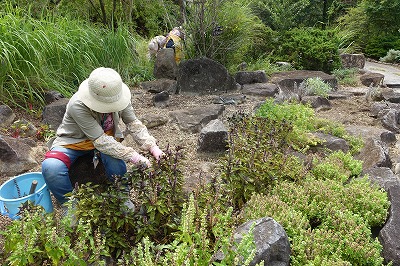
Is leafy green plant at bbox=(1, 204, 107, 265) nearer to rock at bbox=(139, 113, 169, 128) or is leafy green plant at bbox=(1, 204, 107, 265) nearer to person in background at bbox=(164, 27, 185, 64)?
rock at bbox=(139, 113, 169, 128)

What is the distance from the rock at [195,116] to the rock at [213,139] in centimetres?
68

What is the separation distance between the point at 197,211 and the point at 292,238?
58 centimetres

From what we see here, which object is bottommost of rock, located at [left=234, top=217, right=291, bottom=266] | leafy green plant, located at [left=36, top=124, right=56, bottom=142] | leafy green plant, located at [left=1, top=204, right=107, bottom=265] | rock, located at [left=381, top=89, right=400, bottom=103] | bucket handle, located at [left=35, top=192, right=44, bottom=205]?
rock, located at [left=381, top=89, right=400, bottom=103]

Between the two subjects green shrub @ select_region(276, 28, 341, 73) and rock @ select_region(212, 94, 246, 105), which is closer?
rock @ select_region(212, 94, 246, 105)

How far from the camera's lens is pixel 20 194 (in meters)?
2.97

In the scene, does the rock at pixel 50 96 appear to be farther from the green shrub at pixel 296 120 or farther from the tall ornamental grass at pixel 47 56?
the green shrub at pixel 296 120

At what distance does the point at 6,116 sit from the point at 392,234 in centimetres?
384

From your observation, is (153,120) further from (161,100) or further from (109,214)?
(109,214)

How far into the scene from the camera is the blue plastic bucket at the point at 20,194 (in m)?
2.66

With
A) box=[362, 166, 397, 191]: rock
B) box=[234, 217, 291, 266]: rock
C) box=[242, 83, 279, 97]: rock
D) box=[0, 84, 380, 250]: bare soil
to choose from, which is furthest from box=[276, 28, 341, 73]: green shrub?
box=[234, 217, 291, 266]: rock

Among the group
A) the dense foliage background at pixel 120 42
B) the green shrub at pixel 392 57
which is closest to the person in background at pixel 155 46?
the dense foliage background at pixel 120 42

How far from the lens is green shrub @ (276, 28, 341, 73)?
862 cm

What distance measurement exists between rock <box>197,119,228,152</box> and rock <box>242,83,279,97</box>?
235 centimetres

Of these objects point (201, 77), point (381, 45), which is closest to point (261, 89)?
point (201, 77)
